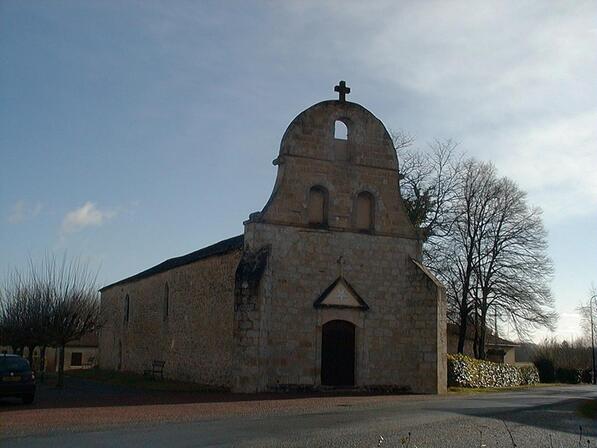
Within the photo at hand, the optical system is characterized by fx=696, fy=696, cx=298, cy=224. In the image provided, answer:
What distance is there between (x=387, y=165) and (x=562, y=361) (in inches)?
1103

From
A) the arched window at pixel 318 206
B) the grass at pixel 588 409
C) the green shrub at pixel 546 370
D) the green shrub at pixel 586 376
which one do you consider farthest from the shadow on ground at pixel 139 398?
the green shrub at pixel 586 376

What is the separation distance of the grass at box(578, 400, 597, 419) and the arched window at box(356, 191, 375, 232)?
29.4ft

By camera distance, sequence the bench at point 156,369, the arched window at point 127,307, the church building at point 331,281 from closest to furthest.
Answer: the church building at point 331,281 < the bench at point 156,369 < the arched window at point 127,307

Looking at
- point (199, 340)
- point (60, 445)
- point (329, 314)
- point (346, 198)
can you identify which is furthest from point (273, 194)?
point (60, 445)

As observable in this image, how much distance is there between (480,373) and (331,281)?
1177cm

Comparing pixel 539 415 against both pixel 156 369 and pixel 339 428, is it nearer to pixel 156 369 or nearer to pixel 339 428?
pixel 339 428

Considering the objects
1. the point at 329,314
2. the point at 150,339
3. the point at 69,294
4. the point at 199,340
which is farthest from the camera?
the point at 150,339

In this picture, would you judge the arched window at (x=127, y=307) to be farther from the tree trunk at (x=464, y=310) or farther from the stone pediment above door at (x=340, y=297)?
the stone pediment above door at (x=340, y=297)

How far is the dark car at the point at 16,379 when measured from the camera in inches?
695

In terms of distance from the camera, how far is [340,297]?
2356cm

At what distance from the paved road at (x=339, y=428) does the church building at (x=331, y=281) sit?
4.43 meters

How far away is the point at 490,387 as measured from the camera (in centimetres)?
3180

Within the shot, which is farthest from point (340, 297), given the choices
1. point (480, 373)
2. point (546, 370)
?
point (546, 370)

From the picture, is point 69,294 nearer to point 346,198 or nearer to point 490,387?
point 346,198
